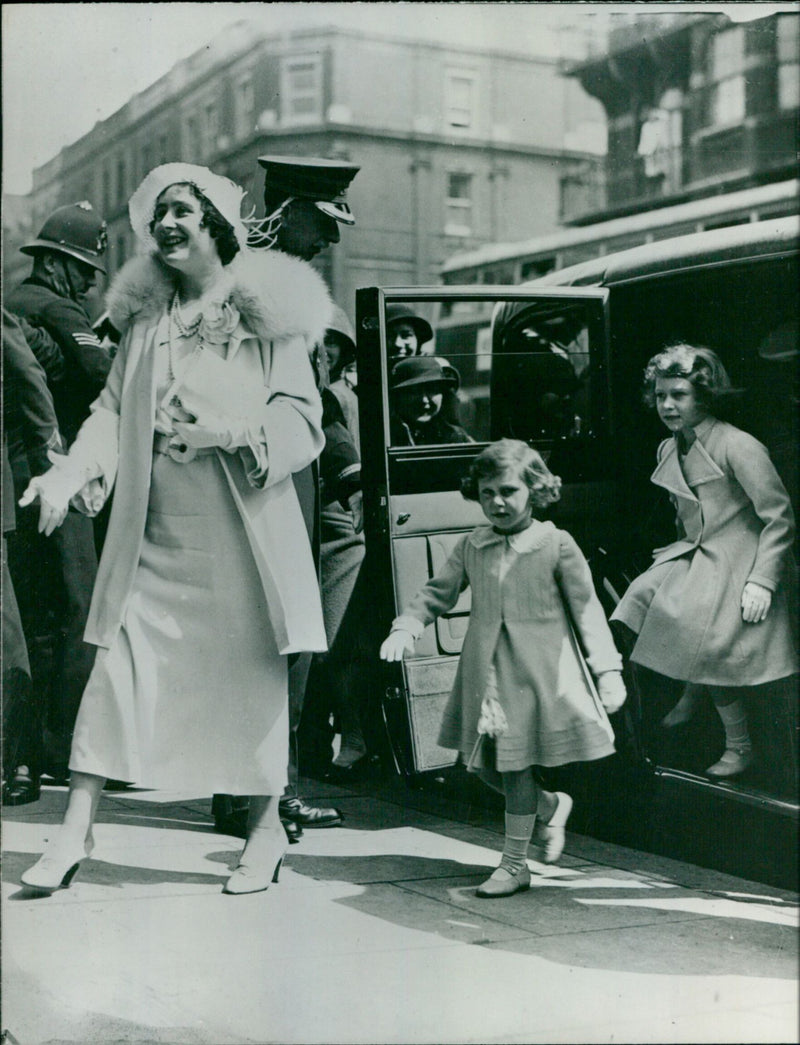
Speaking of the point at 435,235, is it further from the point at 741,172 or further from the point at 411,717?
the point at 411,717

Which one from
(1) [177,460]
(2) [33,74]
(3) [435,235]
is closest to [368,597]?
(1) [177,460]

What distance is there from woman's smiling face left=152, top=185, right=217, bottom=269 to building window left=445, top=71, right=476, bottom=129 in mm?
855

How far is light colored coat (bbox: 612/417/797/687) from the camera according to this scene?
13.7ft

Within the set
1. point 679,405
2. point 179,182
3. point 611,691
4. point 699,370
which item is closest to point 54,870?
Result: point 611,691

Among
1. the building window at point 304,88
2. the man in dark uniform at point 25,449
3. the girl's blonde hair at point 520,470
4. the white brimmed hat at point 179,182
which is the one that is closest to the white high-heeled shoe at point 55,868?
the man in dark uniform at point 25,449

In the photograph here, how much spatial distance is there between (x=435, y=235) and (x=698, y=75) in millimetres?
939

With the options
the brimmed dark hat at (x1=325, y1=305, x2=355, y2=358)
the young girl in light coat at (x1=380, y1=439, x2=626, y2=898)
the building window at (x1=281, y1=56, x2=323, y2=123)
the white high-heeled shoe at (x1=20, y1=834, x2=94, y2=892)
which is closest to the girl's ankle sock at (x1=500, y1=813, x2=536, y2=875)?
the young girl in light coat at (x1=380, y1=439, x2=626, y2=898)

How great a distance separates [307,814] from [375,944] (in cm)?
59

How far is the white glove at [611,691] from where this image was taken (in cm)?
434

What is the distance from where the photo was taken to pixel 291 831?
461 centimetres

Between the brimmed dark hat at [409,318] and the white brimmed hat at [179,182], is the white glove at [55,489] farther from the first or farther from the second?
the brimmed dark hat at [409,318]

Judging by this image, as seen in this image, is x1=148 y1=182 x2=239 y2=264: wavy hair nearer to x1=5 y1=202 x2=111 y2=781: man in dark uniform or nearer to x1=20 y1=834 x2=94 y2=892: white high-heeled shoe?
x1=5 y1=202 x2=111 y2=781: man in dark uniform

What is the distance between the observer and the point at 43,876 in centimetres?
439

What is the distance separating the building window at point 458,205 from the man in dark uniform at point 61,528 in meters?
1.11
